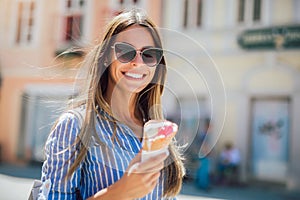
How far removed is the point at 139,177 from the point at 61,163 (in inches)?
7.5

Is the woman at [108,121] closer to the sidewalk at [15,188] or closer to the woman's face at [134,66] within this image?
the woman's face at [134,66]

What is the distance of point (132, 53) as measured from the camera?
0.75 m

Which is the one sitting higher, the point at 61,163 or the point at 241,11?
the point at 241,11

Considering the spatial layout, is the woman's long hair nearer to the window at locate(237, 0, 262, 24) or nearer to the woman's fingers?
the woman's fingers

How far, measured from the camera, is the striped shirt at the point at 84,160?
2.30 ft

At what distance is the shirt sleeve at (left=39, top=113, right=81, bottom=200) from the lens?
70 centimetres

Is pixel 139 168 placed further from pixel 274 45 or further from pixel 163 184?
pixel 274 45

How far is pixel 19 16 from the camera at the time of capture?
25.8ft

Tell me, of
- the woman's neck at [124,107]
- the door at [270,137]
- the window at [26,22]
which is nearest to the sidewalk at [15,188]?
the door at [270,137]

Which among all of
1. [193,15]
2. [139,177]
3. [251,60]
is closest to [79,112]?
[139,177]

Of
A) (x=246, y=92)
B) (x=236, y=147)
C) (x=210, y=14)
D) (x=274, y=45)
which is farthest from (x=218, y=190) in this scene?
(x=210, y=14)

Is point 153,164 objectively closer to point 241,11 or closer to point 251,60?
point 251,60

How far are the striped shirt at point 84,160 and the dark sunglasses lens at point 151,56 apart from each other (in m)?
0.13

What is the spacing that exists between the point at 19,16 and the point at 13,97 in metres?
1.56
